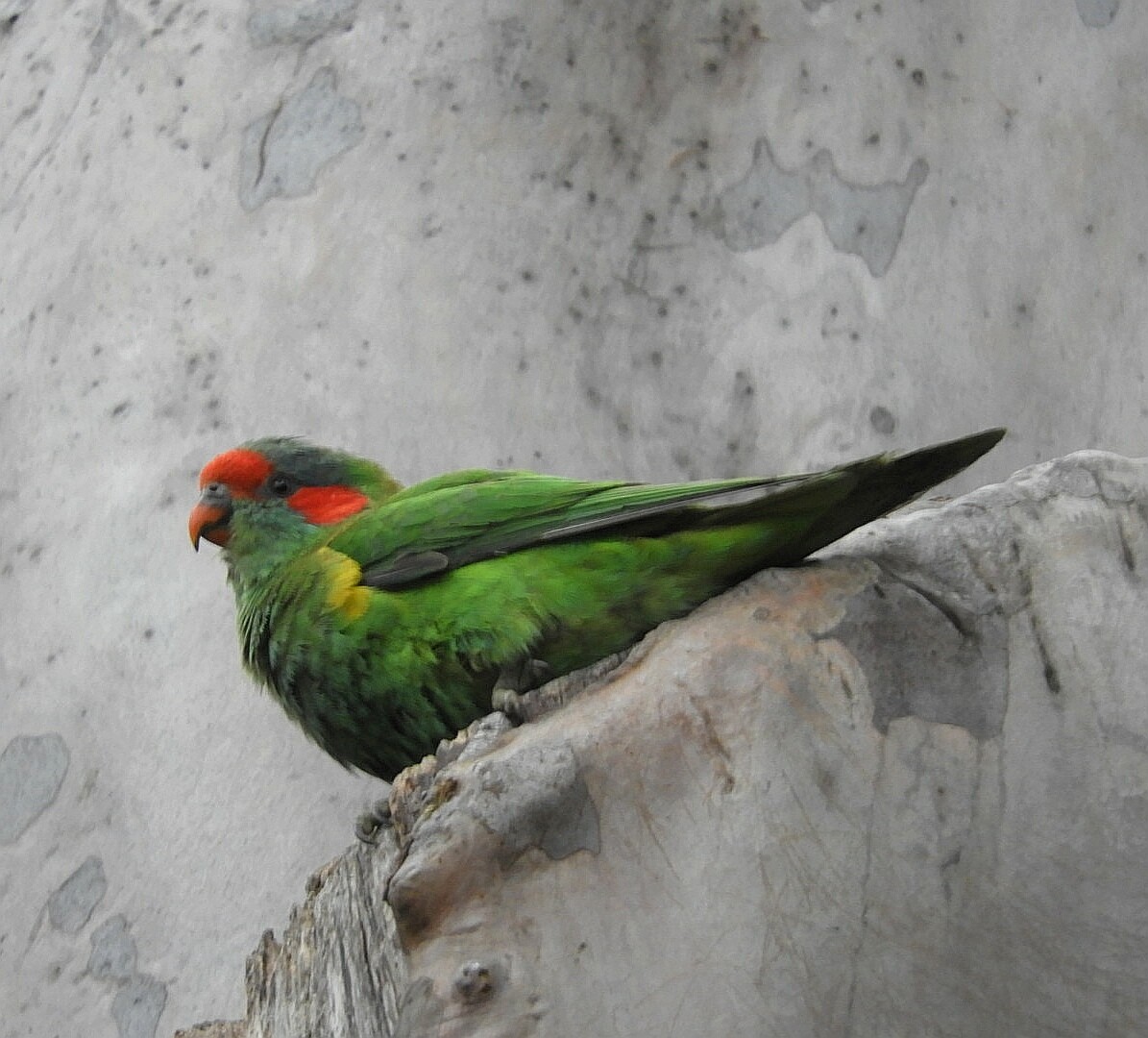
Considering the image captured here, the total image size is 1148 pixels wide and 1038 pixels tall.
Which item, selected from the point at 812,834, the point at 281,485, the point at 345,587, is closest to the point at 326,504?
the point at 281,485

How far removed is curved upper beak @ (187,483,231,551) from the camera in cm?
361

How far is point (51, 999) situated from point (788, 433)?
2.59 meters

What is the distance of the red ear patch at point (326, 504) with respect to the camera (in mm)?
3607

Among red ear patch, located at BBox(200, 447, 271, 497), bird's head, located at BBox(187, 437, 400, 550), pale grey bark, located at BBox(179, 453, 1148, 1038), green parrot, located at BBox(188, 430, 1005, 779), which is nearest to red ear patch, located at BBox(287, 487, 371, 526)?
bird's head, located at BBox(187, 437, 400, 550)

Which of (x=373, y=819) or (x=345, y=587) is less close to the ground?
(x=345, y=587)

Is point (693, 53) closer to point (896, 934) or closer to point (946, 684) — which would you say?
point (946, 684)

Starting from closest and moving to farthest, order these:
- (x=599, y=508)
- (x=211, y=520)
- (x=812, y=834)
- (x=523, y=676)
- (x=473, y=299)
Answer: (x=812, y=834) < (x=523, y=676) < (x=599, y=508) < (x=211, y=520) < (x=473, y=299)

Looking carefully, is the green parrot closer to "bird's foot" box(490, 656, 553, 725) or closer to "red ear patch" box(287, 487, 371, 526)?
"bird's foot" box(490, 656, 553, 725)

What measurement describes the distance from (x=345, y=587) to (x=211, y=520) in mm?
724

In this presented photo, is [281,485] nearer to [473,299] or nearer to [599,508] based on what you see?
[473,299]

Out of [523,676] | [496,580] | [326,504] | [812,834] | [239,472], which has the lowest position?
[812,834]

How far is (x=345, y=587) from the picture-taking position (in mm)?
3059

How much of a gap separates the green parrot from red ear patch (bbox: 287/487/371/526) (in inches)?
8.7

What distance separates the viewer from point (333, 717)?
3.06m
